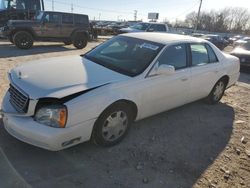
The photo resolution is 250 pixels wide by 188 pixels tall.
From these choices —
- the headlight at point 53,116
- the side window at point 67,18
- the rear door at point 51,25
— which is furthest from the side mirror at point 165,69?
the side window at point 67,18

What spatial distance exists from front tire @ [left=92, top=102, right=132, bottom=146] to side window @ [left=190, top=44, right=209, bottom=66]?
73.1 inches

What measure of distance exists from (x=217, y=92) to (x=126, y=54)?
262cm

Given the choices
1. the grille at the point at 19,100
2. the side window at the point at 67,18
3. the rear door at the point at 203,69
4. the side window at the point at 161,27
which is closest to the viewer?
the grille at the point at 19,100

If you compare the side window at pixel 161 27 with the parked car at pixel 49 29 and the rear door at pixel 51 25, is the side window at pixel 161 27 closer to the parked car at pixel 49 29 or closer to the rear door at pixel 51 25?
the parked car at pixel 49 29

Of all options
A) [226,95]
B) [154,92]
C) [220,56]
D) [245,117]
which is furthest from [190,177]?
[226,95]

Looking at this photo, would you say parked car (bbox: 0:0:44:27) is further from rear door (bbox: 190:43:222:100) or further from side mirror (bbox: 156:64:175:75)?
side mirror (bbox: 156:64:175:75)

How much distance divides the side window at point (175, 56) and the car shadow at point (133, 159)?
1.11 metres

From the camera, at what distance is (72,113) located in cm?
294

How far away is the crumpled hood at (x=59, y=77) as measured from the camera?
3.06 metres

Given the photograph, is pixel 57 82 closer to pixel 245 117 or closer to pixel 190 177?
pixel 190 177

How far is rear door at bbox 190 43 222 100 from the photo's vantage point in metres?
4.70

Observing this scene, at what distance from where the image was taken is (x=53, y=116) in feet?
9.57

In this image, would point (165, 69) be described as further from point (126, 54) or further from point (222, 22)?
point (222, 22)

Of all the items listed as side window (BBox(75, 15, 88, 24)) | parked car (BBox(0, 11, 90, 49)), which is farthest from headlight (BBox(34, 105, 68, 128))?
side window (BBox(75, 15, 88, 24))
